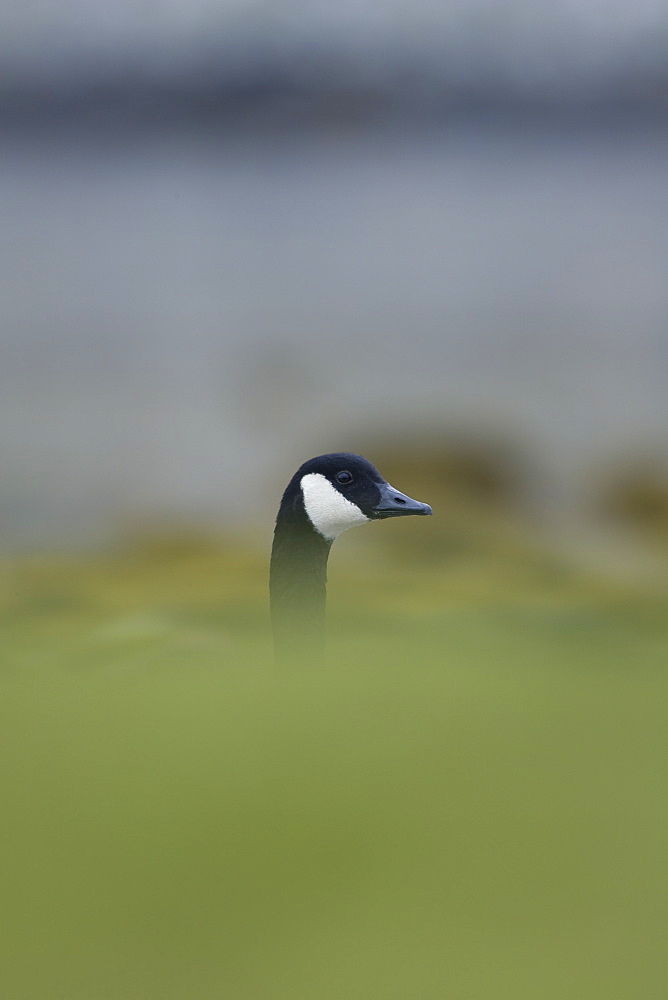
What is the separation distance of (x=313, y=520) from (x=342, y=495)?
48 mm

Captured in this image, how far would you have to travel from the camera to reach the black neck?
3.92ft

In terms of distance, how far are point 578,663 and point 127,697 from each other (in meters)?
0.14

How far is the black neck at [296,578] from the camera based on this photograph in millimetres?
1194

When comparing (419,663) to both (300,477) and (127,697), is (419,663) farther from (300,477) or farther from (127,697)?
(300,477)

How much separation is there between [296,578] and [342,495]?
0.12m

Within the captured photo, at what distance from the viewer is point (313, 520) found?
1.20 meters

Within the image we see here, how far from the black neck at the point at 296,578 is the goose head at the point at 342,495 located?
0.5 inches

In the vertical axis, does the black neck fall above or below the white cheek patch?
below

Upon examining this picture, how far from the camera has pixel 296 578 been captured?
1200mm

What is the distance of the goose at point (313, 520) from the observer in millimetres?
1194

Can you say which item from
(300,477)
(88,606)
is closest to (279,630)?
(300,477)

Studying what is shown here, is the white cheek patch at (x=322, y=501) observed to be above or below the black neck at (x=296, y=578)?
above

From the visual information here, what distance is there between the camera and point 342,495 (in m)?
1.20

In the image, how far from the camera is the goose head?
1.19 meters
